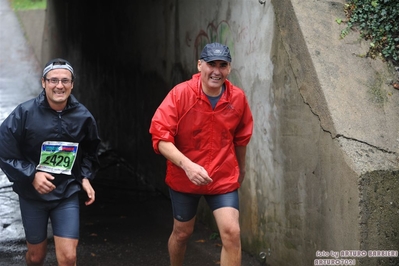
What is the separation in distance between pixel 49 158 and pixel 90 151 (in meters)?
0.43

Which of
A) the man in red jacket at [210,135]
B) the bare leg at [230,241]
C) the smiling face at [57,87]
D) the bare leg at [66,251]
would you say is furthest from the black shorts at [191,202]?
the smiling face at [57,87]

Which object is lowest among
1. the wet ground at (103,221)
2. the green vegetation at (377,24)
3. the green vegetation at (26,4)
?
the wet ground at (103,221)

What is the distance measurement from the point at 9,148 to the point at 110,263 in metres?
2.46

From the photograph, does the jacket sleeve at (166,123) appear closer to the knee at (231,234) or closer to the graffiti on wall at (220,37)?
the knee at (231,234)

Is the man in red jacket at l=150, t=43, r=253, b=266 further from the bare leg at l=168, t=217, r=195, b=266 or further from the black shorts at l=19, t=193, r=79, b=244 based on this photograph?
the black shorts at l=19, t=193, r=79, b=244

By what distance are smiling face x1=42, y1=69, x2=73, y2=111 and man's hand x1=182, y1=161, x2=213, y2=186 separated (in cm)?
108

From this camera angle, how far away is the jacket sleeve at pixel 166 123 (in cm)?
502

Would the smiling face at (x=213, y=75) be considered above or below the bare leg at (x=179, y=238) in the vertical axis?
above

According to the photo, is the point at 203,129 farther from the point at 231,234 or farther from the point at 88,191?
the point at 88,191

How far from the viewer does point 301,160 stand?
576cm

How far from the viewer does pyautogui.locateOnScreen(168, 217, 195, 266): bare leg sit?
17.9 feet

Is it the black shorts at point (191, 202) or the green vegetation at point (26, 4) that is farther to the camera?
the green vegetation at point (26, 4)

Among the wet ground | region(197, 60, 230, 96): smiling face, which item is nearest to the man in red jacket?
region(197, 60, 230, 96): smiling face

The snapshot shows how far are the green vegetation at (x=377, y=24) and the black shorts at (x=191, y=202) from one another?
1753 millimetres
